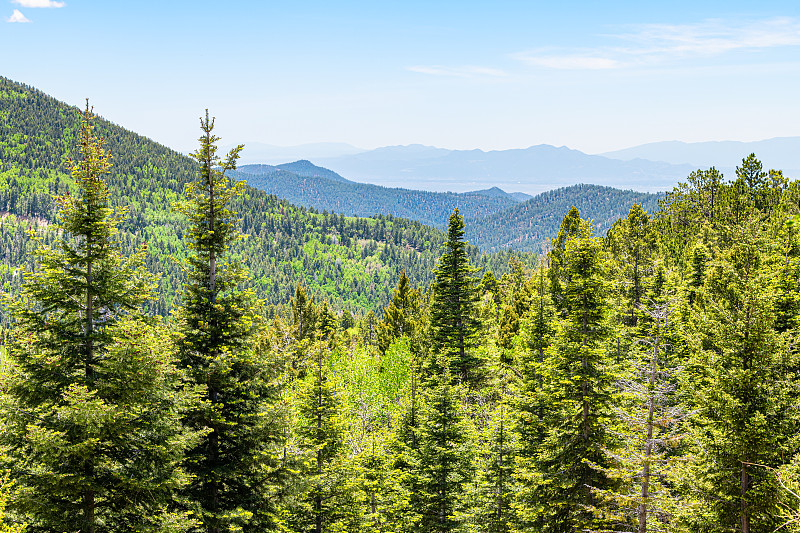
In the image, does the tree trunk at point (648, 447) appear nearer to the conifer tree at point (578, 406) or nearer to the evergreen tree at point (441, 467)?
the conifer tree at point (578, 406)

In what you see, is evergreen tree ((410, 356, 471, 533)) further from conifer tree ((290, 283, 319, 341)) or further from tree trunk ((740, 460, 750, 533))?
conifer tree ((290, 283, 319, 341))

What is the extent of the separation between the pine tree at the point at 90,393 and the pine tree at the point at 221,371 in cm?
163

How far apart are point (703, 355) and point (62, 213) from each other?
22007 mm

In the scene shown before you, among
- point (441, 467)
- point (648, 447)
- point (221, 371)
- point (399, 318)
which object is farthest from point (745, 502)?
point (399, 318)

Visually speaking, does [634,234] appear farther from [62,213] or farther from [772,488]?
[62,213]

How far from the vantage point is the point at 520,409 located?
75.5 feet

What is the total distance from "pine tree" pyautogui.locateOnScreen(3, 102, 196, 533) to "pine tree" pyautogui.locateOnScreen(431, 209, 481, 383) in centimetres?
2217

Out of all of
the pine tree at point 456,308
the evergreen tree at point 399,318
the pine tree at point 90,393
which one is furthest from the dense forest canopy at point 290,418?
the evergreen tree at point 399,318

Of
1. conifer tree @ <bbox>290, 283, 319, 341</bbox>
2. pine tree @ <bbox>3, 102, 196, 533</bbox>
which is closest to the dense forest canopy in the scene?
pine tree @ <bbox>3, 102, 196, 533</bbox>

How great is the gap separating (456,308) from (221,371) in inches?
827

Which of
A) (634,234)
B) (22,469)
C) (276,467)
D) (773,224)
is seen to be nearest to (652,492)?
(276,467)

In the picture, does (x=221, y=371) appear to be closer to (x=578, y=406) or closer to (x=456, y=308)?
(x=578, y=406)

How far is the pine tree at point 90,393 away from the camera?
10.4 meters

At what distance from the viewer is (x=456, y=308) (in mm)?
32562
